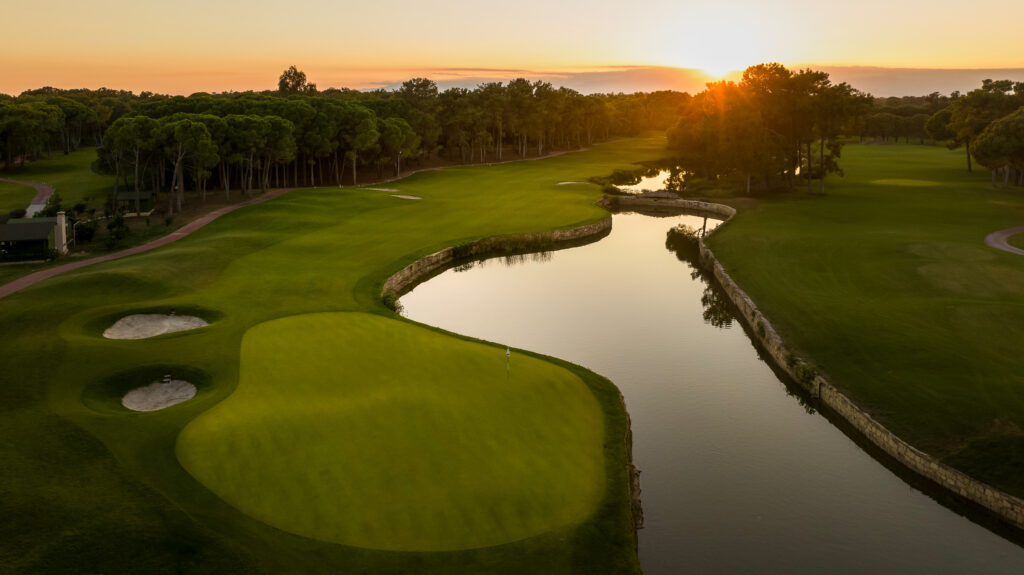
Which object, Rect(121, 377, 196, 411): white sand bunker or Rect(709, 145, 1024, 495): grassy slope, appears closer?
Rect(709, 145, 1024, 495): grassy slope

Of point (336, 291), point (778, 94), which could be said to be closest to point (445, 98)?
point (778, 94)

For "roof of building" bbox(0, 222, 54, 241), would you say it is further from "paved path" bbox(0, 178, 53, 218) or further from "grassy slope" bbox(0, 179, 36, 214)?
"grassy slope" bbox(0, 179, 36, 214)

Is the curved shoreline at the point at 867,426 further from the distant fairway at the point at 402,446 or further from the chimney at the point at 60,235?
the chimney at the point at 60,235

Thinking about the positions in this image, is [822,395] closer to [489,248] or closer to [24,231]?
[489,248]

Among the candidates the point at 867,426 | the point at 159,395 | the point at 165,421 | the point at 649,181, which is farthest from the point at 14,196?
the point at 867,426

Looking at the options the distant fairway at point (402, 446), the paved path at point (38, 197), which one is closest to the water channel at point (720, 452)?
the distant fairway at point (402, 446)

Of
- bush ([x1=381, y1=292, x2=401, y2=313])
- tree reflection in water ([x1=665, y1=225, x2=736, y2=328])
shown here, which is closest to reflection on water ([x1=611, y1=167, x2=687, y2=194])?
tree reflection in water ([x1=665, y1=225, x2=736, y2=328])
